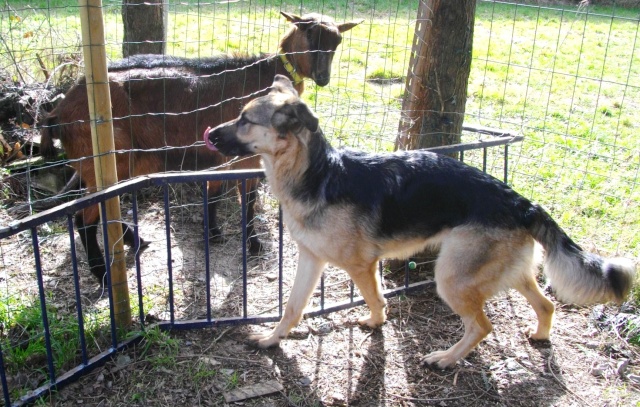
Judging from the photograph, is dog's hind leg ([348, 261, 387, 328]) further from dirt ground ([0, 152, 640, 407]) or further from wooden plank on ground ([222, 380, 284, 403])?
wooden plank on ground ([222, 380, 284, 403])

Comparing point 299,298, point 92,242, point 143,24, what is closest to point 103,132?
point 92,242

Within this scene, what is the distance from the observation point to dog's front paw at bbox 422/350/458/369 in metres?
3.96

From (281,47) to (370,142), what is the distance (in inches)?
74.1

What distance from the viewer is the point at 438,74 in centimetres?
472

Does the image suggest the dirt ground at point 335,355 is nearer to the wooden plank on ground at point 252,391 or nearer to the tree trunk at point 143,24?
the wooden plank on ground at point 252,391

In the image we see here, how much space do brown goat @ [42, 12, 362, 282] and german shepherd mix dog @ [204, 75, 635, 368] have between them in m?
1.06

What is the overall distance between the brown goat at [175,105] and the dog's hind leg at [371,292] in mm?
1318

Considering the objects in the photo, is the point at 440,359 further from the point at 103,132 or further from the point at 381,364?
the point at 103,132

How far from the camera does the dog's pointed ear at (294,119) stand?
356 cm

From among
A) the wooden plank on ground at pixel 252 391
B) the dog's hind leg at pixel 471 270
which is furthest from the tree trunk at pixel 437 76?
the wooden plank on ground at pixel 252 391

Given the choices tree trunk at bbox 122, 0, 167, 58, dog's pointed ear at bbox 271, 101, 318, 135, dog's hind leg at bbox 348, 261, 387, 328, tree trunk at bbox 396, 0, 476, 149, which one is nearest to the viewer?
dog's pointed ear at bbox 271, 101, 318, 135

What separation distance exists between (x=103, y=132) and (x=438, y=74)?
2.63 m

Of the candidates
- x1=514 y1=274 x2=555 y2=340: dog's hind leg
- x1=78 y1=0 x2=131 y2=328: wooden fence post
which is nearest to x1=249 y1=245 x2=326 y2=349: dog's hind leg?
x1=78 y1=0 x2=131 y2=328: wooden fence post

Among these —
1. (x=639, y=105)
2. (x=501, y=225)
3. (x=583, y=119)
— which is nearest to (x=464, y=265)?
(x=501, y=225)
